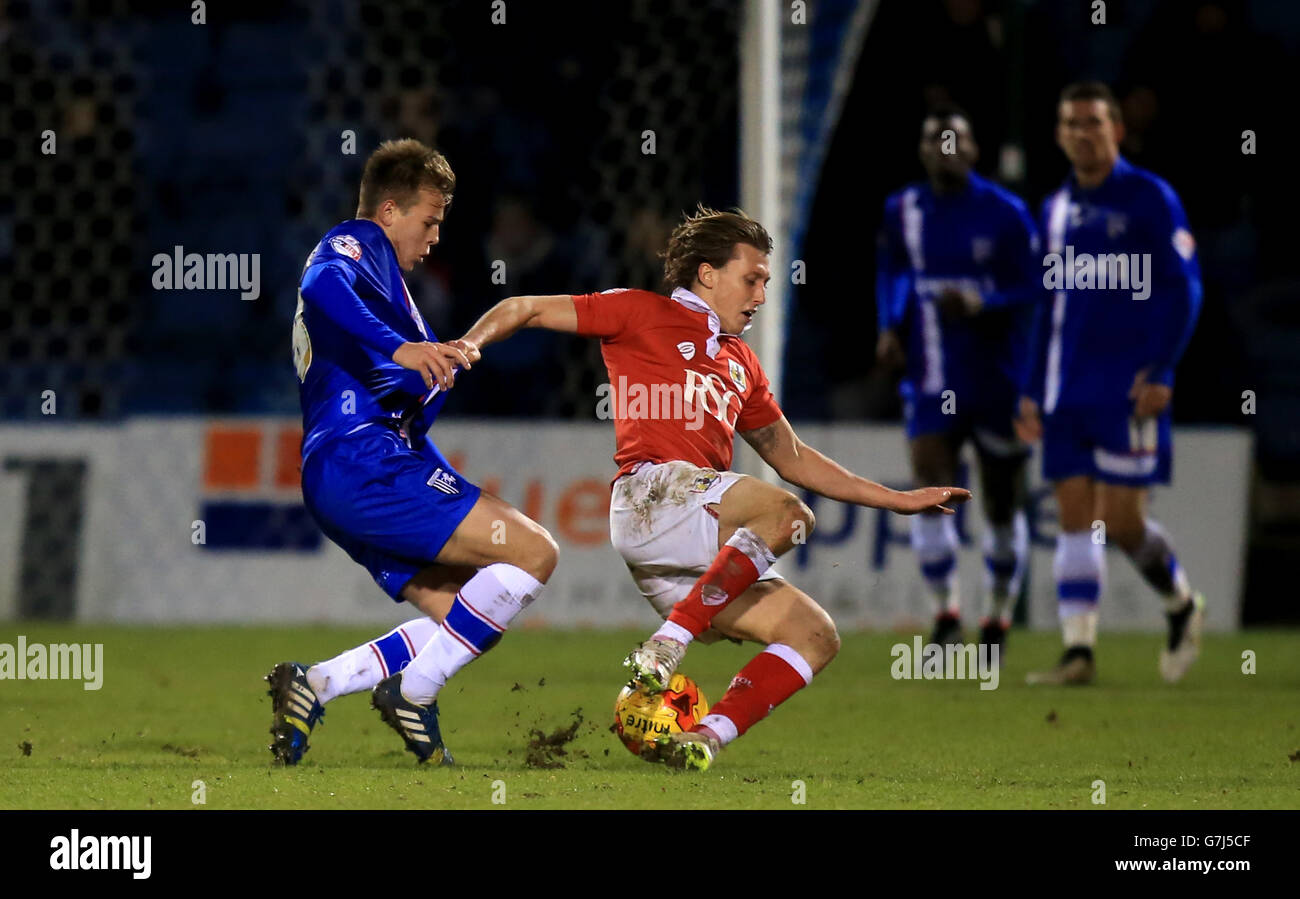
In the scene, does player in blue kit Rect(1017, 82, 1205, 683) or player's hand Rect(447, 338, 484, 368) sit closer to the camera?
player's hand Rect(447, 338, 484, 368)

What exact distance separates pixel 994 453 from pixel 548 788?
451 cm

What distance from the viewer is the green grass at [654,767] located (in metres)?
3.98

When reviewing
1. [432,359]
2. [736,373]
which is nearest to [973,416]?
[736,373]

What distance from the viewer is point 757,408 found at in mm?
4938

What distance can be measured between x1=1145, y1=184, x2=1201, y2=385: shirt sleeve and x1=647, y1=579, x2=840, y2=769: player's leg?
10.4 ft

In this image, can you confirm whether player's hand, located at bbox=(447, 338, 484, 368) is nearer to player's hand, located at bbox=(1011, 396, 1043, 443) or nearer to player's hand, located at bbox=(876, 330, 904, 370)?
player's hand, located at bbox=(1011, 396, 1043, 443)

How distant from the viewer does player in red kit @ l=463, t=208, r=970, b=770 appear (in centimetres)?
436

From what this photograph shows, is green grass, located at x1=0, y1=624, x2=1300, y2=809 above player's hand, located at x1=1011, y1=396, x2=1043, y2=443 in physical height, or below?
below

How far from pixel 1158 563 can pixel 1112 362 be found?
2.66 feet

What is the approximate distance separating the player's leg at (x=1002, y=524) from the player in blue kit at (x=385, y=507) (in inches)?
154

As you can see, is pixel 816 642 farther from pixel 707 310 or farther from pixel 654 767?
pixel 707 310

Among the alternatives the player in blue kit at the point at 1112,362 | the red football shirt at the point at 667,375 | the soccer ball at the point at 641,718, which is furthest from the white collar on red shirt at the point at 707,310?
the player in blue kit at the point at 1112,362

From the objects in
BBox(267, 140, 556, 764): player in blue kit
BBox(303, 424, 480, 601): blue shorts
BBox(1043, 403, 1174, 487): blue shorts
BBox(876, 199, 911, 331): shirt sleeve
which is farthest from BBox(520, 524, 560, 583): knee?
BBox(876, 199, 911, 331): shirt sleeve
